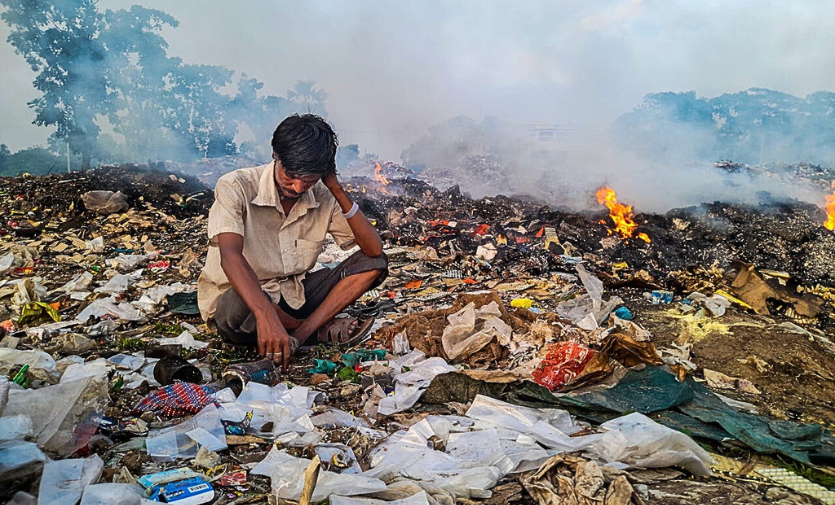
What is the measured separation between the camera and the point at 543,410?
2.44 metres

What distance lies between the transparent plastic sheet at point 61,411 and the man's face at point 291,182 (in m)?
1.45

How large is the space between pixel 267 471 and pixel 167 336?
2240 millimetres

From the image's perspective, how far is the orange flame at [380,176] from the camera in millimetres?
12044

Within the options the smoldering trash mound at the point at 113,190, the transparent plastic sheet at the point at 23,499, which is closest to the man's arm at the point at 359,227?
the transparent plastic sheet at the point at 23,499

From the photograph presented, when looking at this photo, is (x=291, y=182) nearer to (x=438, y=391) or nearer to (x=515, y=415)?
(x=438, y=391)

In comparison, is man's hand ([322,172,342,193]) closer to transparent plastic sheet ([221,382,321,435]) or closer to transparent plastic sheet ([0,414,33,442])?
transparent plastic sheet ([221,382,321,435])

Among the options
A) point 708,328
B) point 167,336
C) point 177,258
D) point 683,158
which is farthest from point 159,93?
point 708,328

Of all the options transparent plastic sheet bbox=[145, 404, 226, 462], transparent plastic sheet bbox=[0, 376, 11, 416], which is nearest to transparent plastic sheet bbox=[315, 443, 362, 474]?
transparent plastic sheet bbox=[145, 404, 226, 462]

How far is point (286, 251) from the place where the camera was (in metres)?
3.47

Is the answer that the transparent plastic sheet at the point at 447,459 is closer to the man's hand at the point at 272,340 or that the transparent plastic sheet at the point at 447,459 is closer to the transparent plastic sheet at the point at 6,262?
the man's hand at the point at 272,340

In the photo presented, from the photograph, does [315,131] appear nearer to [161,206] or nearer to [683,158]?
[161,206]

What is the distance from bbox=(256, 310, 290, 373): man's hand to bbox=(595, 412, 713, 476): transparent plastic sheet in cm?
163

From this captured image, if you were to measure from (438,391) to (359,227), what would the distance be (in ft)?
4.18

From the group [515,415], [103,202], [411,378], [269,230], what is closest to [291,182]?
[269,230]
